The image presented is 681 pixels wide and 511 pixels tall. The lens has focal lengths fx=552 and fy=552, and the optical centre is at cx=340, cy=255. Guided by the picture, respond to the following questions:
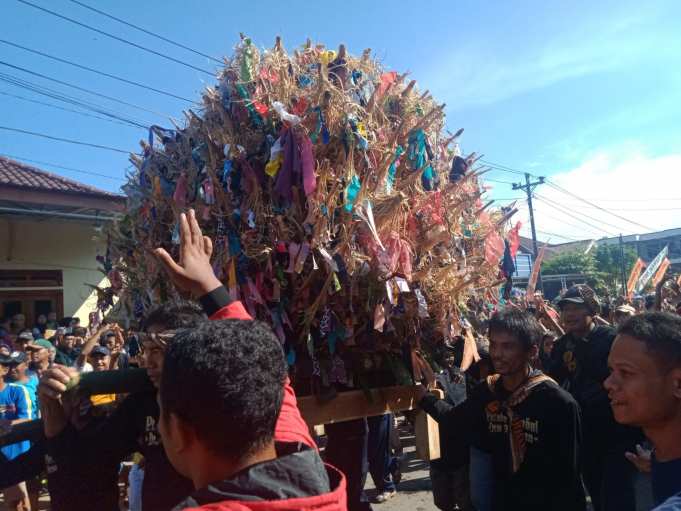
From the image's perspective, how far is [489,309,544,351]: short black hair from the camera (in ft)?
8.63

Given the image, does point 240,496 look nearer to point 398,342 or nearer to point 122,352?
point 398,342

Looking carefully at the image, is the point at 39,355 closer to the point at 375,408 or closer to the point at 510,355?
the point at 375,408

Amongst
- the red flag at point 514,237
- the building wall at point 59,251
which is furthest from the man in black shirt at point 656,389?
the building wall at point 59,251

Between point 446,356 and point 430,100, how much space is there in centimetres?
143

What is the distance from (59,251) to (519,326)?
10122mm

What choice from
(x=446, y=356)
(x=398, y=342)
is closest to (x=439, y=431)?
(x=446, y=356)

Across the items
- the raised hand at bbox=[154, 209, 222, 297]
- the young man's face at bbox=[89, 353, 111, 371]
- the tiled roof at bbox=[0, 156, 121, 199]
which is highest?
the tiled roof at bbox=[0, 156, 121, 199]

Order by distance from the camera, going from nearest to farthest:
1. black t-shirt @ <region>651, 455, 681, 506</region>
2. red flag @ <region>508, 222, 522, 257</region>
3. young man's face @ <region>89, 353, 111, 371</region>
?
black t-shirt @ <region>651, 455, 681, 506</region>, red flag @ <region>508, 222, 522, 257</region>, young man's face @ <region>89, 353, 111, 371</region>

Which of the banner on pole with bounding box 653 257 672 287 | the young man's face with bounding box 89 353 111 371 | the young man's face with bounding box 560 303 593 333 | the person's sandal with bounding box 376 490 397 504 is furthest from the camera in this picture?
the banner on pole with bounding box 653 257 672 287

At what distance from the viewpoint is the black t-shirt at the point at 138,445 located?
1.91 metres

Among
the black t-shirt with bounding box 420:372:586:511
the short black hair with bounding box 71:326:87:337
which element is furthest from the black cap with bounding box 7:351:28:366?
the black t-shirt with bounding box 420:372:586:511

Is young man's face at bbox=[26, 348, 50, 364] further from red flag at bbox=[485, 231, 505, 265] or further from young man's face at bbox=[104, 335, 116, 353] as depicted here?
red flag at bbox=[485, 231, 505, 265]

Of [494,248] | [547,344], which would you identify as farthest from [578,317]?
[547,344]

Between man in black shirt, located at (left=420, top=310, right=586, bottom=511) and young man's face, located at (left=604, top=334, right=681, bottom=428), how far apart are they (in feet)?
1.91
